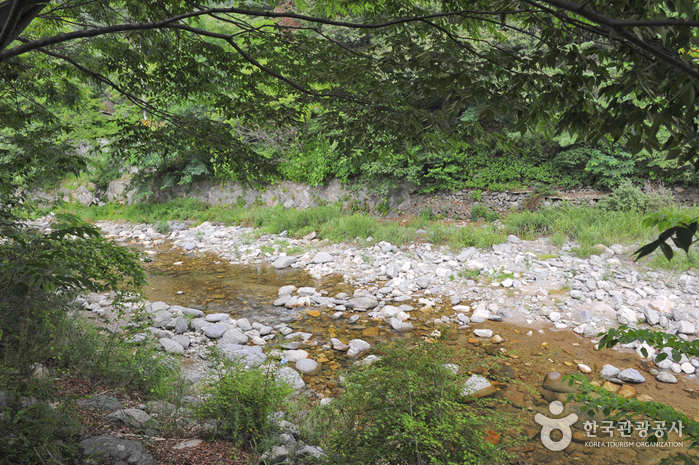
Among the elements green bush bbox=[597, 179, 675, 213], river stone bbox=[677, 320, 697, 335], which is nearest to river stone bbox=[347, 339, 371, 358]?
river stone bbox=[677, 320, 697, 335]

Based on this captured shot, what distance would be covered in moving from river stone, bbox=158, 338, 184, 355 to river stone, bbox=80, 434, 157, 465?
7.63ft

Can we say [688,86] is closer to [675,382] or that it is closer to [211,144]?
[211,144]

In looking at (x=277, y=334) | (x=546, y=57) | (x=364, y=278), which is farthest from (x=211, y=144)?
(x=364, y=278)

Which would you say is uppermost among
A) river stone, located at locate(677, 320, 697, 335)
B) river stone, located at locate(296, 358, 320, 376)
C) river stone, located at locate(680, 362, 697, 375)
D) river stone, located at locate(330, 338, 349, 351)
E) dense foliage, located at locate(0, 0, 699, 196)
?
dense foliage, located at locate(0, 0, 699, 196)

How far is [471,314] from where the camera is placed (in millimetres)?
6035

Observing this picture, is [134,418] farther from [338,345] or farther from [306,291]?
[306,291]

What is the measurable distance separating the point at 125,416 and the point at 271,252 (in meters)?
7.60

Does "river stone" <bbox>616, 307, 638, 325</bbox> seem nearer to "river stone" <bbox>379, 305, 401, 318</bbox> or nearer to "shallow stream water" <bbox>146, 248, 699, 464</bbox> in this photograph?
"shallow stream water" <bbox>146, 248, 699, 464</bbox>

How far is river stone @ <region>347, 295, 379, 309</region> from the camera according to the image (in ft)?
21.3

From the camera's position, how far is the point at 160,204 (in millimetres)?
16219

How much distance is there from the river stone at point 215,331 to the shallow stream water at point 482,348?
78 cm

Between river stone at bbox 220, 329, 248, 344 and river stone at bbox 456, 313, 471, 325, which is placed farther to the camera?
river stone at bbox 456, 313, 471, 325

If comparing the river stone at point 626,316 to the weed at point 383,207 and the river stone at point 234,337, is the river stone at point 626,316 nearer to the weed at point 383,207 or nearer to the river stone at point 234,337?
the river stone at point 234,337

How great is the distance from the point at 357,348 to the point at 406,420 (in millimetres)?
3107
